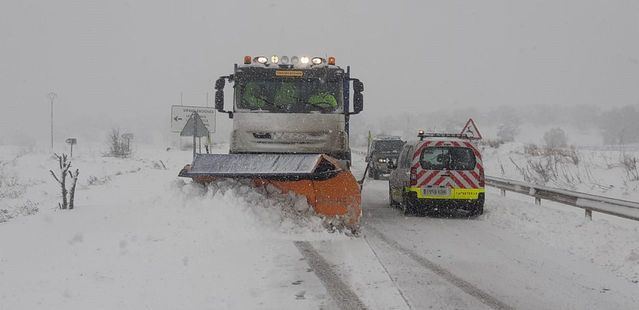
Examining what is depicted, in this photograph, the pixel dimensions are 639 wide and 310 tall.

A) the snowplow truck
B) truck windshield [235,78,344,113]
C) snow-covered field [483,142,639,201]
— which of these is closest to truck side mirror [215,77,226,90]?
the snowplow truck

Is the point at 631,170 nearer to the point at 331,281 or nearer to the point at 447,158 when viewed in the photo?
the point at 447,158

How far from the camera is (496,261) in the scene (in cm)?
764

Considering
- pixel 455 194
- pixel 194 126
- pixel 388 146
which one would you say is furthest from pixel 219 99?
pixel 388 146

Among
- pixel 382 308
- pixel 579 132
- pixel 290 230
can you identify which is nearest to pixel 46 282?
pixel 382 308

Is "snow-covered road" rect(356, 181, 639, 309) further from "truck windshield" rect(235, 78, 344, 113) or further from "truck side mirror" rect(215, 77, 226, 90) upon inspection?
"truck side mirror" rect(215, 77, 226, 90)

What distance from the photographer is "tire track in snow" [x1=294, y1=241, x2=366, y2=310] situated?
5.34 m

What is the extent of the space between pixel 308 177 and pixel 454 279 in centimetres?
340

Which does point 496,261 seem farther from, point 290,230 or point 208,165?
point 208,165

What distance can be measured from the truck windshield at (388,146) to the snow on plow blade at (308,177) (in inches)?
669

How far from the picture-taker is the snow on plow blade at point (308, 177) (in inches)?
360

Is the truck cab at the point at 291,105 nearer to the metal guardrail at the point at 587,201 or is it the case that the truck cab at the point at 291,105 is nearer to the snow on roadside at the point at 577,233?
the snow on roadside at the point at 577,233

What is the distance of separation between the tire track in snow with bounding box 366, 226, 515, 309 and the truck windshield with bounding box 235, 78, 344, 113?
3505mm

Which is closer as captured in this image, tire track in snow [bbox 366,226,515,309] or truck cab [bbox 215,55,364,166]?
tire track in snow [bbox 366,226,515,309]

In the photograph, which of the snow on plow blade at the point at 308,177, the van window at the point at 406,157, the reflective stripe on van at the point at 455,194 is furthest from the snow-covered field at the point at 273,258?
the van window at the point at 406,157
